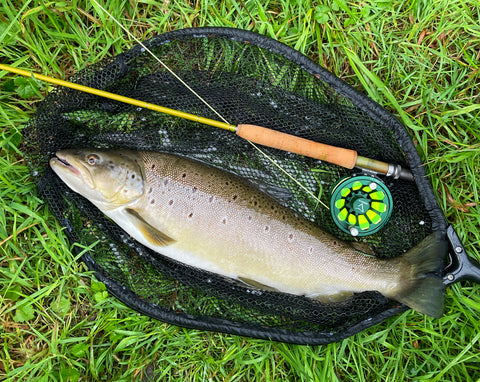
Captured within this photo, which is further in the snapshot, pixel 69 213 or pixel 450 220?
pixel 450 220

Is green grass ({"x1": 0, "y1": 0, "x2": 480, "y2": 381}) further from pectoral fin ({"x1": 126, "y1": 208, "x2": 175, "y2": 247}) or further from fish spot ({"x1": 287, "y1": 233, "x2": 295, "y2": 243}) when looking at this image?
fish spot ({"x1": 287, "y1": 233, "x2": 295, "y2": 243})

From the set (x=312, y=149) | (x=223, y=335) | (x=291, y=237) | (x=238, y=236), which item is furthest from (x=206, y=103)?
(x=223, y=335)

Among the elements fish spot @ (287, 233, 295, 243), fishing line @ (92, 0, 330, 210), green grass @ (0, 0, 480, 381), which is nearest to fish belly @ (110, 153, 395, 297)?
fish spot @ (287, 233, 295, 243)

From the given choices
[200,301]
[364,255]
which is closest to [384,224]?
[364,255]

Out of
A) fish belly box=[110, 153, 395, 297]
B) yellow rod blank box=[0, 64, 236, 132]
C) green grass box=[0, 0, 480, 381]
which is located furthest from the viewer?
green grass box=[0, 0, 480, 381]

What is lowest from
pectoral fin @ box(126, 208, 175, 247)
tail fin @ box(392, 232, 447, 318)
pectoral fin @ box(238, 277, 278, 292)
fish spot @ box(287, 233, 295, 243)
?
pectoral fin @ box(238, 277, 278, 292)

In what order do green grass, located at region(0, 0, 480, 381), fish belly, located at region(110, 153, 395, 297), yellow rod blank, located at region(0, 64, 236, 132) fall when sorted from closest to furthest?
yellow rod blank, located at region(0, 64, 236, 132), fish belly, located at region(110, 153, 395, 297), green grass, located at region(0, 0, 480, 381)

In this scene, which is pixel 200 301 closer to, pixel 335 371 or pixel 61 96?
pixel 335 371
